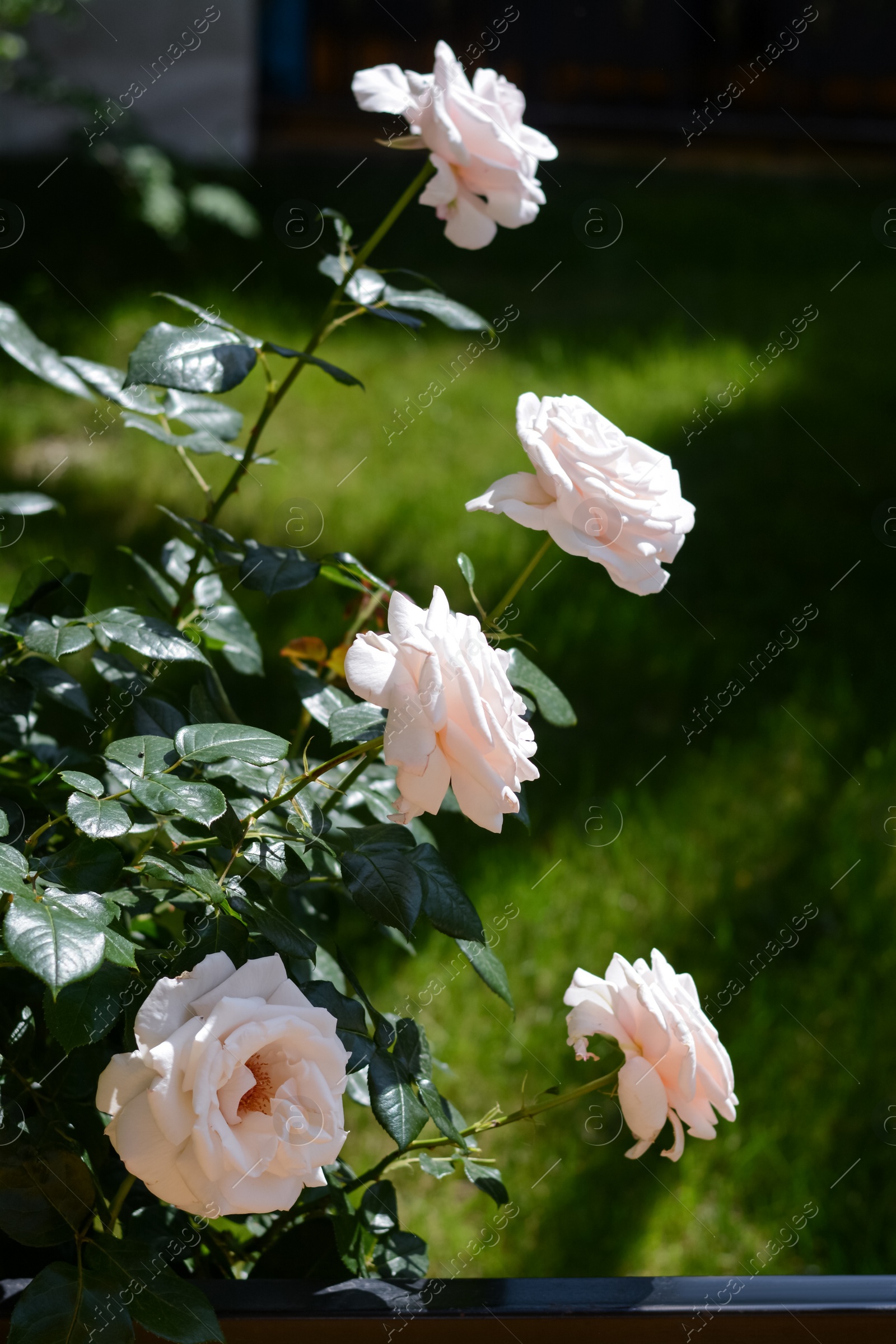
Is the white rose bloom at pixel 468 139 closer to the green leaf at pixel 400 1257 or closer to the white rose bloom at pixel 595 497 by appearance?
the white rose bloom at pixel 595 497

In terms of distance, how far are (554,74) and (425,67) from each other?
86 centimetres

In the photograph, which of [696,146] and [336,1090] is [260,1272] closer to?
[336,1090]

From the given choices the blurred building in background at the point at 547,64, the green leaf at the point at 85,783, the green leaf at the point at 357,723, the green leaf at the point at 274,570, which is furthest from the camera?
the blurred building in background at the point at 547,64

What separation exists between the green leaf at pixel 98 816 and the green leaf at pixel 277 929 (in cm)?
9

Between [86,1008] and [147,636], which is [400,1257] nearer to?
[86,1008]

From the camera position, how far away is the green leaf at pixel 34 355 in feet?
3.45

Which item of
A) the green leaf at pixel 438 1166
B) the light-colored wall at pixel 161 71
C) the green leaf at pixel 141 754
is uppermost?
the green leaf at pixel 141 754

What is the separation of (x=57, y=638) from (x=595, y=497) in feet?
1.26

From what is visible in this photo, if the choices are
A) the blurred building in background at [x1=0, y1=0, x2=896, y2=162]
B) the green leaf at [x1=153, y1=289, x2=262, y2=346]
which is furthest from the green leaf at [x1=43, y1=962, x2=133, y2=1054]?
the blurred building in background at [x1=0, y1=0, x2=896, y2=162]

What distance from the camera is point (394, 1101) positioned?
0.79m

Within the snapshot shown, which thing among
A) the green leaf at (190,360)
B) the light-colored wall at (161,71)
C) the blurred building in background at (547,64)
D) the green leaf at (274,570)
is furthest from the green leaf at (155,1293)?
the blurred building in background at (547,64)

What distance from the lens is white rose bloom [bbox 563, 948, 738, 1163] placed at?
822 millimetres

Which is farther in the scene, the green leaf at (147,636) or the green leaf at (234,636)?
the green leaf at (234,636)

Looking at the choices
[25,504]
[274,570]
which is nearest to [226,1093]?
[274,570]
